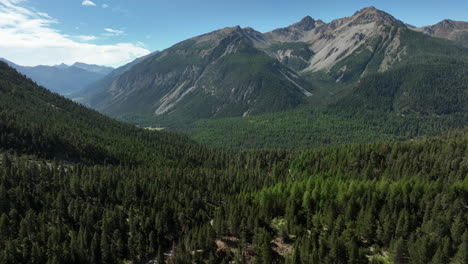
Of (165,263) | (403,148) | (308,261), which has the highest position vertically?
(403,148)

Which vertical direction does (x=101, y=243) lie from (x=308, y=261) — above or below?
below

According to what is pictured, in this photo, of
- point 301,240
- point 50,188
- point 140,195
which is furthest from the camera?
point 140,195

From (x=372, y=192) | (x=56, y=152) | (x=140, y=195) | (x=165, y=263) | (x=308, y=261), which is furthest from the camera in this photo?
(x=56, y=152)

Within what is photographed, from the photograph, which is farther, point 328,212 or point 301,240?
point 328,212

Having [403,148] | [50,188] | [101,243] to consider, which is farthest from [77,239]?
[403,148]

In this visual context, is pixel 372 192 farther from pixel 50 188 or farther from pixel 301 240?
pixel 50 188

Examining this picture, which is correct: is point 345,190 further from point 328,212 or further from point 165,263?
point 165,263

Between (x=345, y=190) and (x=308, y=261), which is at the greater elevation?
(x=345, y=190)

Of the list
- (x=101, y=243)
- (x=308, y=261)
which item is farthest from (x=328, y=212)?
(x=101, y=243)

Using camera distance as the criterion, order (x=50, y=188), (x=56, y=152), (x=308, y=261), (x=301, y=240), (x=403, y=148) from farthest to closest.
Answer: (x=56, y=152) < (x=403, y=148) < (x=50, y=188) < (x=301, y=240) < (x=308, y=261)
